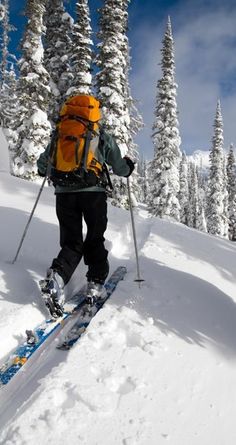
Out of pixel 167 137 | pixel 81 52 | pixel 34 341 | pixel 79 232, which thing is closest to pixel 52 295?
pixel 34 341

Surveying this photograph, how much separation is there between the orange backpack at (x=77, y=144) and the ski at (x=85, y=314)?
1.49 m

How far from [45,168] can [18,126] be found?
18054 mm

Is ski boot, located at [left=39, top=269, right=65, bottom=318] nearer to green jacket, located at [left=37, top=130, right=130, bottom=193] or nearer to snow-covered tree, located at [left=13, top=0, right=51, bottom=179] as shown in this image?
green jacket, located at [left=37, top=130, right=130, bottom=193]

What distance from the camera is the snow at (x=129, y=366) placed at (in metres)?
2.60

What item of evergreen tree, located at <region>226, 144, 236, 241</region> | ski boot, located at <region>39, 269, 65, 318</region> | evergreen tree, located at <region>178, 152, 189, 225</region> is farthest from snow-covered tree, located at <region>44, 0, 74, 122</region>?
evergreen tree, located at <region>178, 152, 189, 225</region>

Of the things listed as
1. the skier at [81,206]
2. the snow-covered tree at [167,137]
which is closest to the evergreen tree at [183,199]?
the snow-covered tree at [167,137]

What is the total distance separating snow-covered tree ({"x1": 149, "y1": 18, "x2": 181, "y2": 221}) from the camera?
100 feet

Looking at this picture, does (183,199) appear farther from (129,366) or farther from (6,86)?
(129,366)

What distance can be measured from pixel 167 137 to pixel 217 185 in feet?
47.5

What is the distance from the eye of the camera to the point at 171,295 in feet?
16.8

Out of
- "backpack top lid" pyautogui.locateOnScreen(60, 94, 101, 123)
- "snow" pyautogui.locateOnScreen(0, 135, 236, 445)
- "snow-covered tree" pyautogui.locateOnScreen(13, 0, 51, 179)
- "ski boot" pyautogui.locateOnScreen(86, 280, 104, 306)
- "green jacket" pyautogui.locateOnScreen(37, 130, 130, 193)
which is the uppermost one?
"snow-covered tree" pyautogui.locateOnScreen(13, 0, 51, 179)

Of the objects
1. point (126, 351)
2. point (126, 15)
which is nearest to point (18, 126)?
point (126, 15)

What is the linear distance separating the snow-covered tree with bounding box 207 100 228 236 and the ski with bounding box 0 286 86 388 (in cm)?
3996

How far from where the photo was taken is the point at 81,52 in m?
23.0
